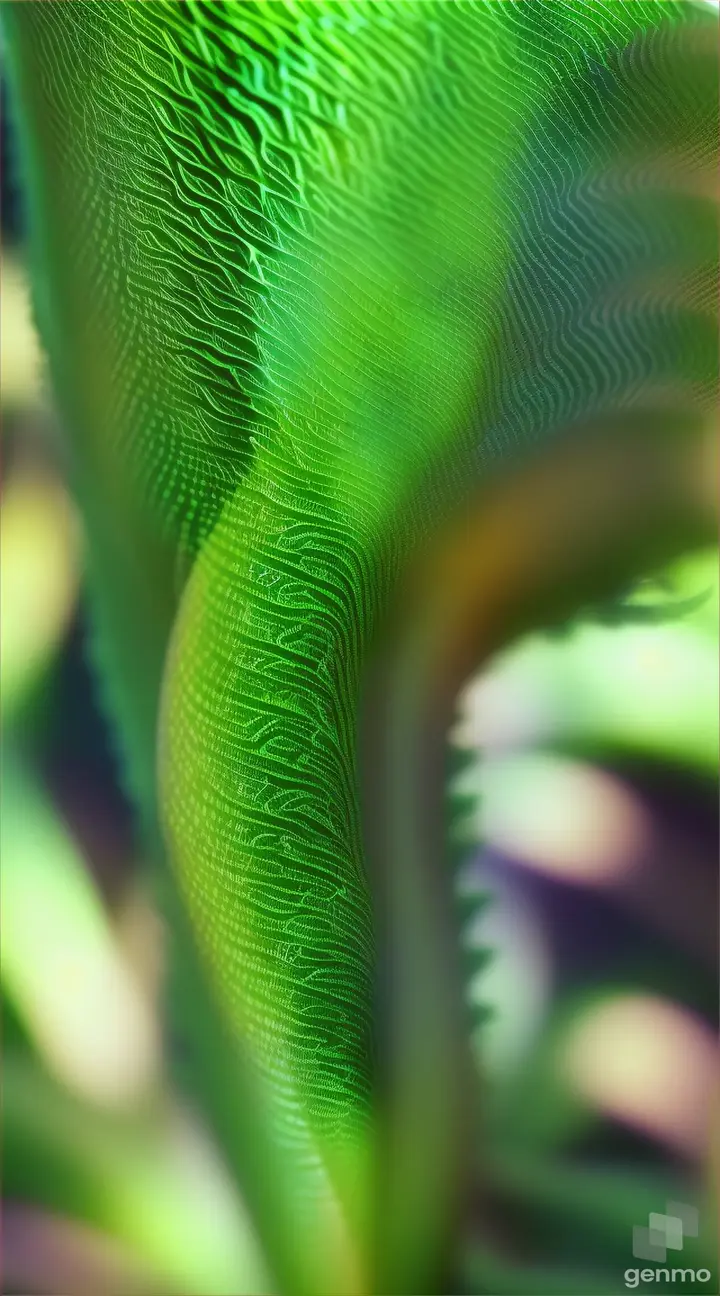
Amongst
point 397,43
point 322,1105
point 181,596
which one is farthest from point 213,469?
point 322,1105

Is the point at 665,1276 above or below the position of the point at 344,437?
below

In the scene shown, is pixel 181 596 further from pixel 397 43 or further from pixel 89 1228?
pixel 89 1228

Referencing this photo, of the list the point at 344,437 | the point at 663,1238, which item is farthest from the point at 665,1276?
the point at 344,437

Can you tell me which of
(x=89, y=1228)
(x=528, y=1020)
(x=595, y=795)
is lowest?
(x=89, y=1228)

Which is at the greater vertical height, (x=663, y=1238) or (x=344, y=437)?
(x=344, y=437)

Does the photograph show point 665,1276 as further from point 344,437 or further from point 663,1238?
point 344,437

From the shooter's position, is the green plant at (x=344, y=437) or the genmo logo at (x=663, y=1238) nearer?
the green plant at (x=344, y=437)

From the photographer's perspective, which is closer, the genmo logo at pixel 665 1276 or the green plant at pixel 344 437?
the green plant at pixel 344 437

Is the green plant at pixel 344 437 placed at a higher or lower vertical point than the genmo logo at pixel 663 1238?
higher
